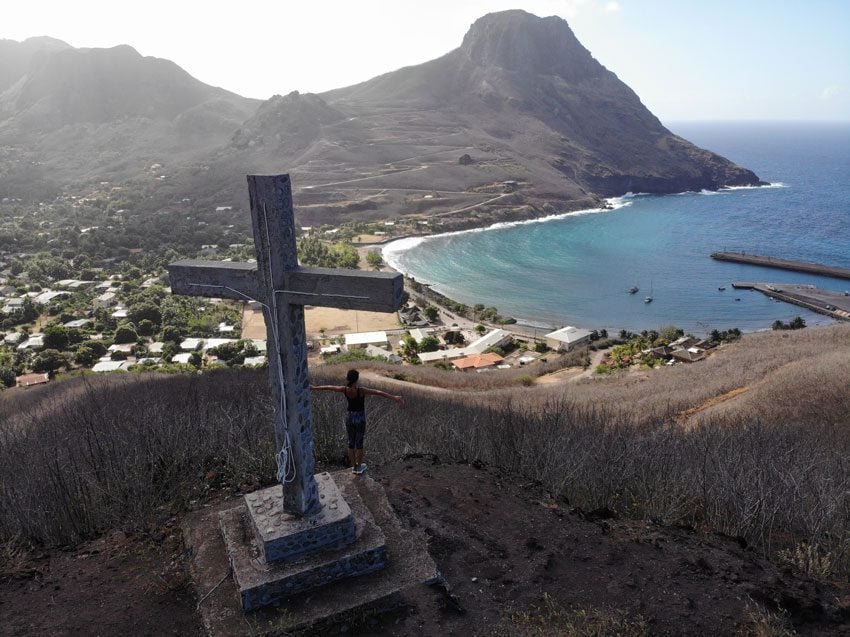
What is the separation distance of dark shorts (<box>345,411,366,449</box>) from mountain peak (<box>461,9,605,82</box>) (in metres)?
161

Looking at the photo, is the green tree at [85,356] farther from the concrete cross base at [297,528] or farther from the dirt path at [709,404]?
the concrete cross base at [297,528]

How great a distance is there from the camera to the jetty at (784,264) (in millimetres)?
56938

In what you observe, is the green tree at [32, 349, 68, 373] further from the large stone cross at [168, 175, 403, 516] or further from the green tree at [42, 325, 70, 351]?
the large stone cross at [168, 175, 403, 516]

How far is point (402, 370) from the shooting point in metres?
25.2

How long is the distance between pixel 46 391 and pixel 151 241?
48.8 metres

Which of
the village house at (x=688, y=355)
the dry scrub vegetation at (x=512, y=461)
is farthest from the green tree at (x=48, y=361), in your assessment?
the village house at (x=688, y=355)

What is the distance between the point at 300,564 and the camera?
Result: 4.76 meters

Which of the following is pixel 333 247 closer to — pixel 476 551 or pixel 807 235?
pixel 476 551

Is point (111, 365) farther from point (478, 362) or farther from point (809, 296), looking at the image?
point (809, 296)

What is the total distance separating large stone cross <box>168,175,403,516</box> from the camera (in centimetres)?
467

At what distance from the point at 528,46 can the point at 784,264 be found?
12074cm

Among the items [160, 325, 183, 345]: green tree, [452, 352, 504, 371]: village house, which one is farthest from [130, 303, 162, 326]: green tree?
[452, 352, 504, 371]: village house

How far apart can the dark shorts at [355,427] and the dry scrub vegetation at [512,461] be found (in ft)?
5.12

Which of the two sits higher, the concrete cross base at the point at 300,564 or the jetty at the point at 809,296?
the concrete cross base at the point at 300,564
